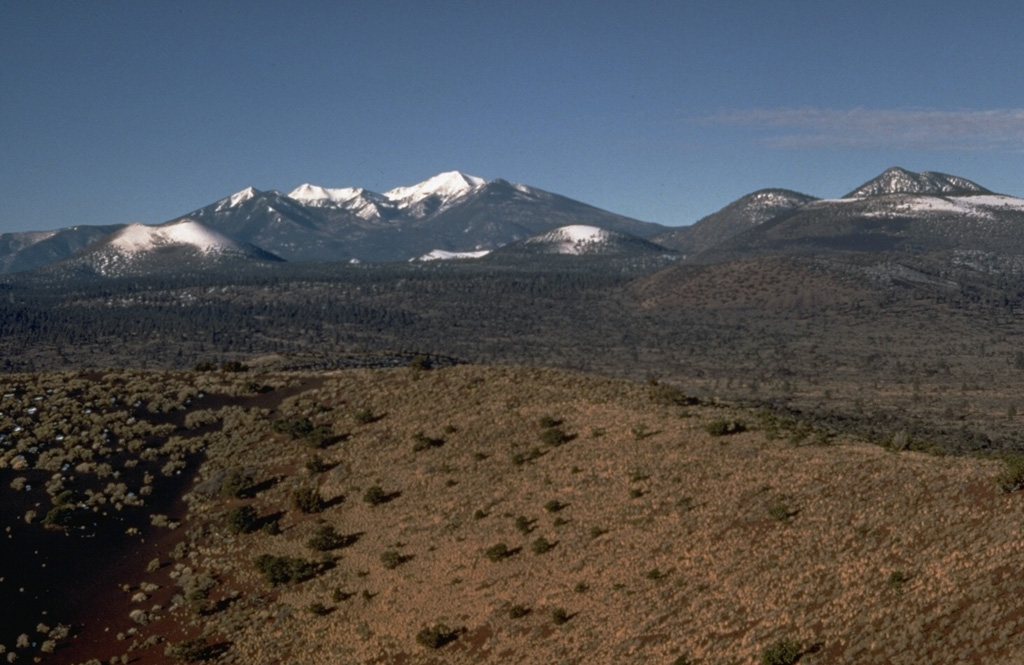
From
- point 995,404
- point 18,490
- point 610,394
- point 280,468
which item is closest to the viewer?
point 18,490

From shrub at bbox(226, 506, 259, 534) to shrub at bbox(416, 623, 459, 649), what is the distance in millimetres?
15039

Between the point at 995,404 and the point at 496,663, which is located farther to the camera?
the point at 995,404

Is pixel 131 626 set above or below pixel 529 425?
below

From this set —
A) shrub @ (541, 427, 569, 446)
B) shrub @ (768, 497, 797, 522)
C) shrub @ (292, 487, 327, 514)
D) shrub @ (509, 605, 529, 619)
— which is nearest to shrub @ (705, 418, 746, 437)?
shrub @ (541, 427, 569, 446)

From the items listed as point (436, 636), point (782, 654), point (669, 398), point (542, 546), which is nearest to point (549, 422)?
point (669, 398)

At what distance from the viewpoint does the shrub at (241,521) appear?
4631cm

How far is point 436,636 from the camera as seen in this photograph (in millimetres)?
34656

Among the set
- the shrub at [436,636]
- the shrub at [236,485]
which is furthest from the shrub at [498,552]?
the shrub at [236,485]

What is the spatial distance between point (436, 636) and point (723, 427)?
19222 millimetres

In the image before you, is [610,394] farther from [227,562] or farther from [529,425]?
[227,562]

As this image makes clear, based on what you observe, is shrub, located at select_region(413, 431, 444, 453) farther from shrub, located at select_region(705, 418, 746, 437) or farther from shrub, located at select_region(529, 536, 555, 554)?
shrub, located at select_region(705, 418, 746, 437)

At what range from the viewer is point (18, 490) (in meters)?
49.4

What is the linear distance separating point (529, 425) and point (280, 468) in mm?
14508

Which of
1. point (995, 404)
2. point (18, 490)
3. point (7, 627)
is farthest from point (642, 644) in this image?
point (995, 404)
